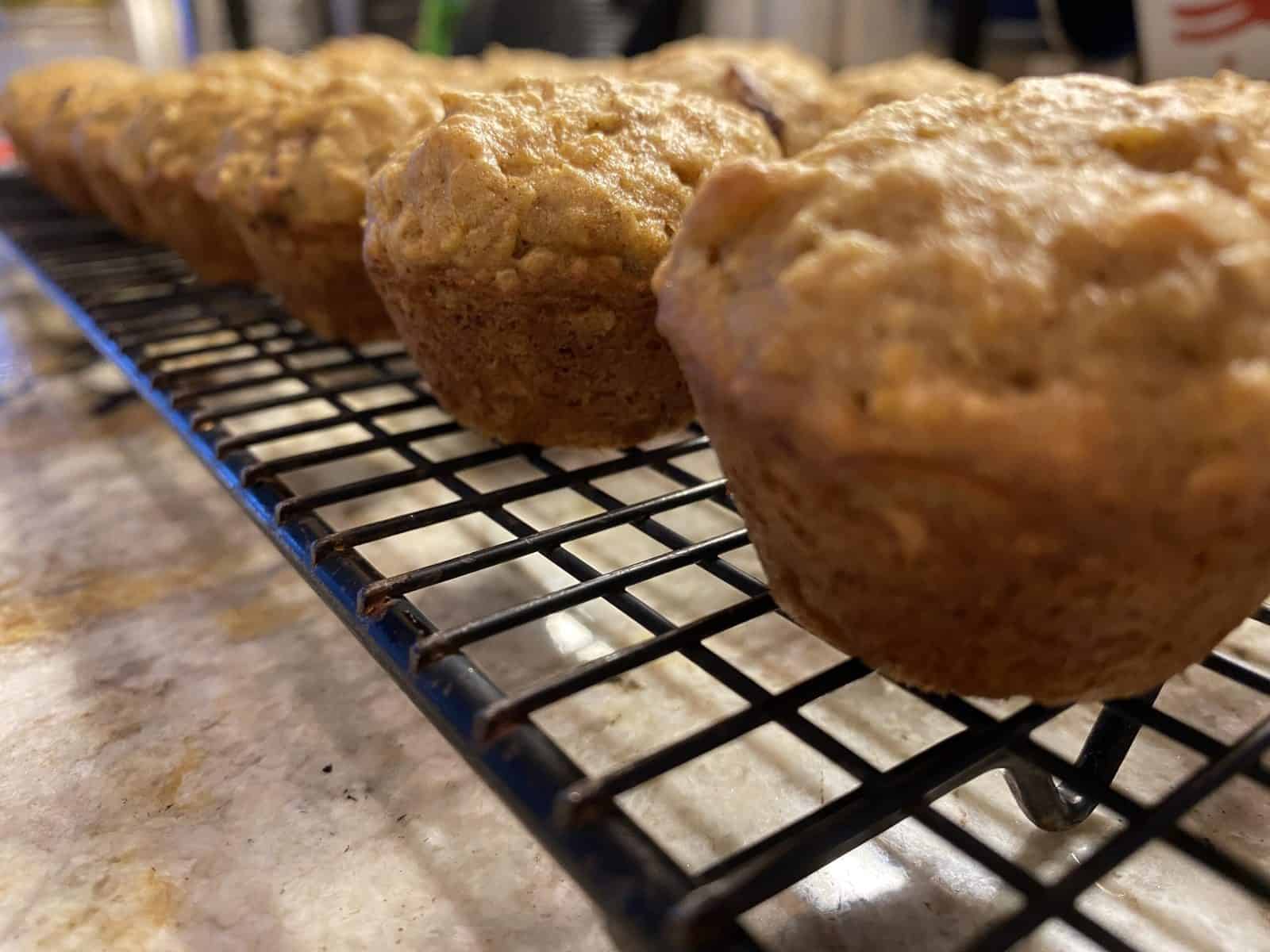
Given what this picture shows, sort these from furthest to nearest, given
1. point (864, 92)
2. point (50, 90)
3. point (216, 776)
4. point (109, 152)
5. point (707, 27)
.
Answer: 1. point (707, 27)
2. point (50, 90)
3. point (109, 152)
4. point (864, 92)
5. point (216, 776)

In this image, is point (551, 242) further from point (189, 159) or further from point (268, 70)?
point (268, 70)

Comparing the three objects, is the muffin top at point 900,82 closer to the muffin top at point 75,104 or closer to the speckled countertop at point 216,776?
the speckled countertop at point 216,776

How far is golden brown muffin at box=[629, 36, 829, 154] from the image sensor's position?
4.82 ft

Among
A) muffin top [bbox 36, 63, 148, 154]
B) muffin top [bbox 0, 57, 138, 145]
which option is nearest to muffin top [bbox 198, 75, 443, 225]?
muffin top [bbox 36, 63, 148, 154]

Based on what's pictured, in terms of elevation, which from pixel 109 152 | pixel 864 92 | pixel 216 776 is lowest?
pixel 216 776

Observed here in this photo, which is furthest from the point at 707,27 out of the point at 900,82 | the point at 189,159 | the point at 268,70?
the point at 189,159

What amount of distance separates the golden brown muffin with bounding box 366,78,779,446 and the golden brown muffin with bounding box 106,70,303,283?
0.83 m

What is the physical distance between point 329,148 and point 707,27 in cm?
298

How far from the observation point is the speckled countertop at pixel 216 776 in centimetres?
76

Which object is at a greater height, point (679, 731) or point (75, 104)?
point (75, 104)

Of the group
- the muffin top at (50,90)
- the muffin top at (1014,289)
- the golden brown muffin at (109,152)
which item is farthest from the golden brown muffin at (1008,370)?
the muffin top at (50,90)

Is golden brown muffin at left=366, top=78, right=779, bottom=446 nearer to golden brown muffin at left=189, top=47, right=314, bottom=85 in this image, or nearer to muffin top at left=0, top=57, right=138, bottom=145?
golden brown muffin at left=189, top=47, right=314, bottom=85

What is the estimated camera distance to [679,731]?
939 millimetres

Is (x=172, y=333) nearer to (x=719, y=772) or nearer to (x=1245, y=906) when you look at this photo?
(x=719, y=772)
